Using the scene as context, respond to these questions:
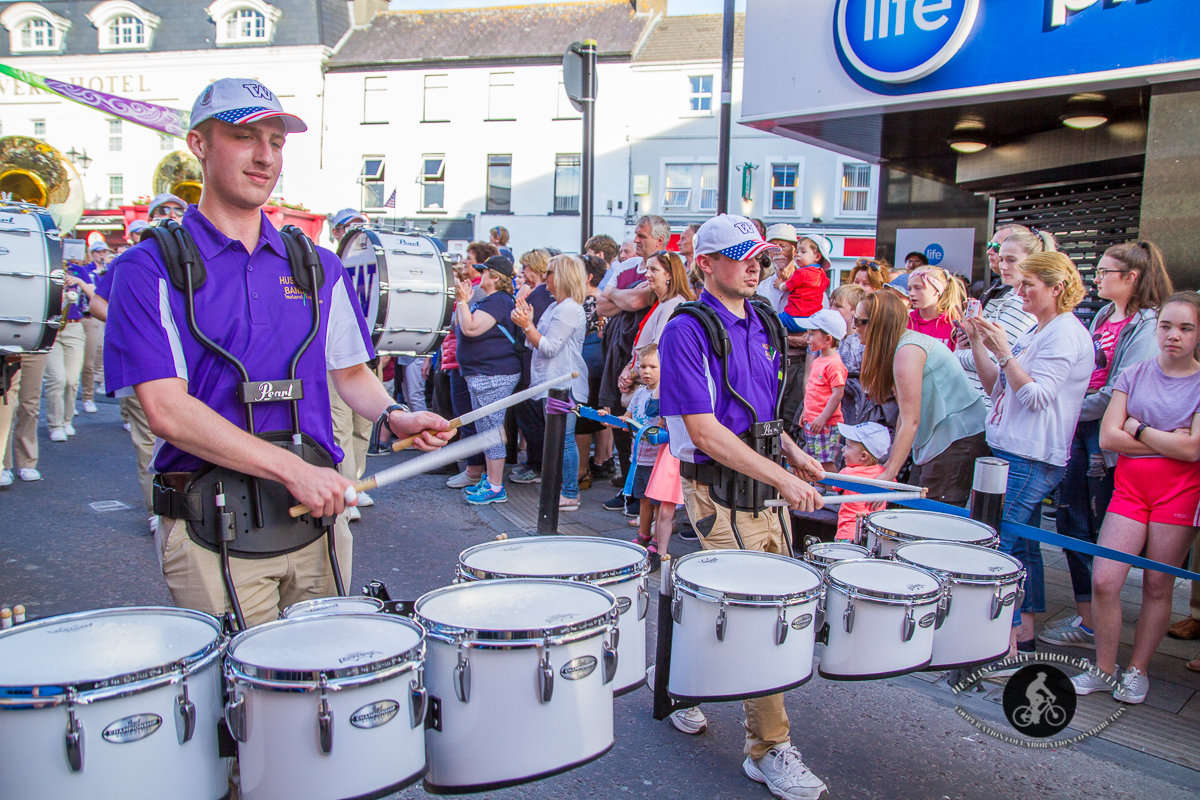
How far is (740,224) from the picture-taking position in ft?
10.6

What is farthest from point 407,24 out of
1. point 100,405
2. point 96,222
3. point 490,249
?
point 490,249

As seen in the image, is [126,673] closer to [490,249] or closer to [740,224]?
[740,224]

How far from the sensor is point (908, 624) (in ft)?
8.89

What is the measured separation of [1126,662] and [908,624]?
8.10 feet

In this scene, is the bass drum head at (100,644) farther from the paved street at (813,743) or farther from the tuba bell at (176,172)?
the tuba bell at (176,172)

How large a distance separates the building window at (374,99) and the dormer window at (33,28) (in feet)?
46.9

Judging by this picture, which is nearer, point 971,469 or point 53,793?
point 53,793

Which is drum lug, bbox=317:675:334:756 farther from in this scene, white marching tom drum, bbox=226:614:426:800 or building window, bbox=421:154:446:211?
building window, bbox=421:154:446:211

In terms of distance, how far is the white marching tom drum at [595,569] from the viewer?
2.51 metres

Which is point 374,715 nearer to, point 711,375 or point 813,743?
point 711,375

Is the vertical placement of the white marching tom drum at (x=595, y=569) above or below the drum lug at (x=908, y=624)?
above

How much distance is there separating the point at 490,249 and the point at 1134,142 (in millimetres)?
6258

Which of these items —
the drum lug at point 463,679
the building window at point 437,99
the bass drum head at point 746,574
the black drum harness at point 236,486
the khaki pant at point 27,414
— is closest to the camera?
the drum lug at point 463,679

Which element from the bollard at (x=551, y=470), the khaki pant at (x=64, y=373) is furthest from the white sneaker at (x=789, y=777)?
the khaki pant at (x=64, y=373)
